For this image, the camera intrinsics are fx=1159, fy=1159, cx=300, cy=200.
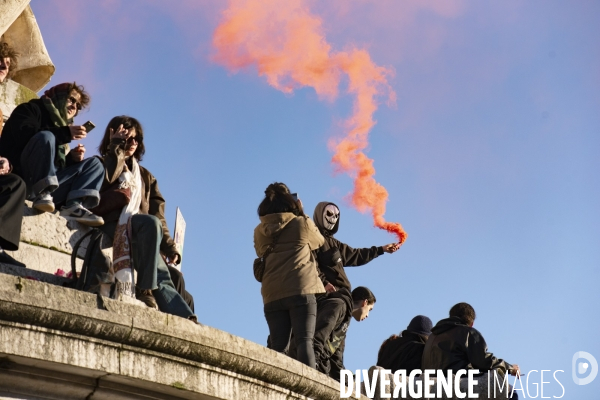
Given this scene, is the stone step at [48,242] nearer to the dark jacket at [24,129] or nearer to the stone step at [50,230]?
the stone step at [50,230]

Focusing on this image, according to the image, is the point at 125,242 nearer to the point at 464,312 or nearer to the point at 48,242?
the point at 48,242

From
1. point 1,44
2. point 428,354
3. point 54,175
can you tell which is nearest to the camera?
point 54,175

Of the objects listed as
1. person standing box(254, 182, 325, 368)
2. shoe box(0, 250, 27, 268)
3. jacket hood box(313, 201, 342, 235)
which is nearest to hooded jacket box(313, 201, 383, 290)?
jacket hood box(313, 201, 342, 235)

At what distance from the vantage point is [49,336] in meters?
6.09

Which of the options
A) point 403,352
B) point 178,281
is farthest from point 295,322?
point 403,352

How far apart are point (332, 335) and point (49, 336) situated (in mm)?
3657

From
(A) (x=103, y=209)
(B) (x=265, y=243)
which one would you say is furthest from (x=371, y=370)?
(A) (x=103, y=209)

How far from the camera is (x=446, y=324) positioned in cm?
1009

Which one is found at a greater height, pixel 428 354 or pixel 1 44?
pixel 1 44

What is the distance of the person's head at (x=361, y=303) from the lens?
33.7 feet

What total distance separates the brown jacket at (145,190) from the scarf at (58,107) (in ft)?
1.01

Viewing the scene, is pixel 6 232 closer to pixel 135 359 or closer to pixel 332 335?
pixel 135 359

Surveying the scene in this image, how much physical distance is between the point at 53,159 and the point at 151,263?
992mm

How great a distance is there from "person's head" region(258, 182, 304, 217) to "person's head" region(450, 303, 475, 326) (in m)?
1.95
